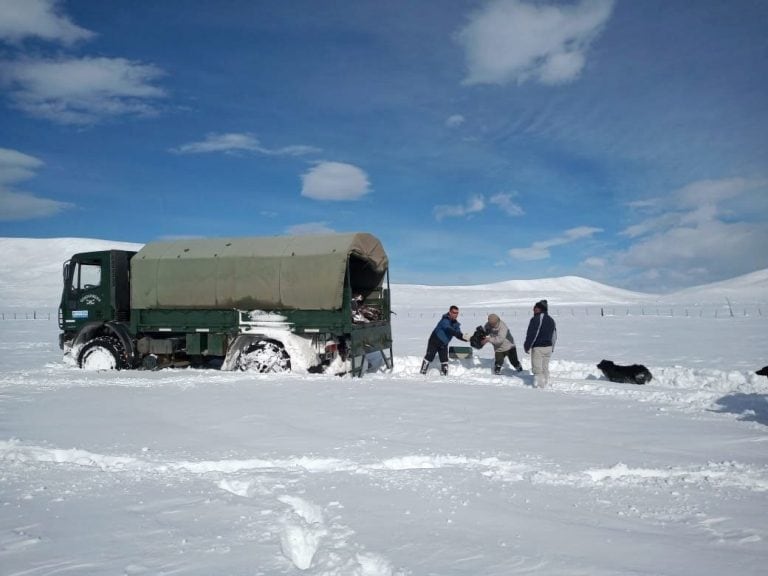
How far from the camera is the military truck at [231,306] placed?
11203 millimetres

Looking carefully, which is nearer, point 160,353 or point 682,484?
point 682,484

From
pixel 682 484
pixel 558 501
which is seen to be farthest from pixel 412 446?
pixel 682 484

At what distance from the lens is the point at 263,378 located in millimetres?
10742

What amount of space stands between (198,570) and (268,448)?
2.79 meters

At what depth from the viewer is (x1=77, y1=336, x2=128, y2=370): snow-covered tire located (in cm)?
1230

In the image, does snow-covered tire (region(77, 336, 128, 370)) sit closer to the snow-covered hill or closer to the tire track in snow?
the tire track in snow

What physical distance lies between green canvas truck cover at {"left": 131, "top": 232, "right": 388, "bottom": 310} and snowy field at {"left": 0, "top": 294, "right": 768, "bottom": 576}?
2188mm

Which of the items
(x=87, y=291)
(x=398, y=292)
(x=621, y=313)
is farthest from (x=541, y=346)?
(x=398, y=292)

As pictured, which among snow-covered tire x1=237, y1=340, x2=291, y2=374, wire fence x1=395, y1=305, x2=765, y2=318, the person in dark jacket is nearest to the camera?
the person in dark jacket

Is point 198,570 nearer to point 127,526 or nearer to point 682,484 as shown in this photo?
point 127,526

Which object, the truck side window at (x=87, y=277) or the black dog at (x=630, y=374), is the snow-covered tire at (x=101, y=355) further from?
the black dog at (x=630, y=374)

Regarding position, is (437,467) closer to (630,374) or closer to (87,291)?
(630,374)

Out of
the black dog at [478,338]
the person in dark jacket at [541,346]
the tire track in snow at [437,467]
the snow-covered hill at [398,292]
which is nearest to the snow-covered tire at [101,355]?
the tire track in snow at [437,467]

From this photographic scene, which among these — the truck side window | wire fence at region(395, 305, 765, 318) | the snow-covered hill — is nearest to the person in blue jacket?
the truck side window
